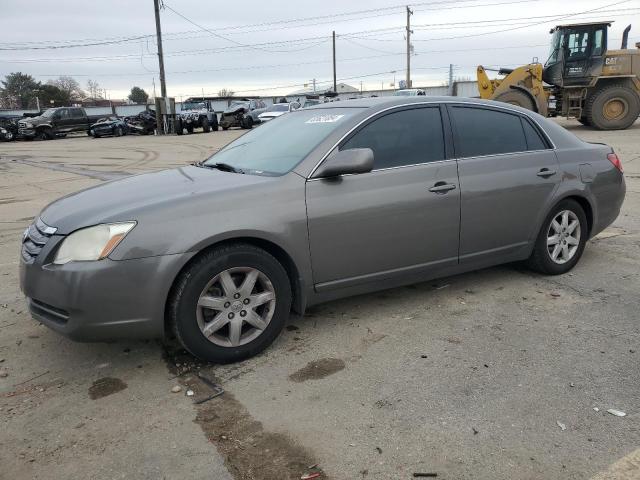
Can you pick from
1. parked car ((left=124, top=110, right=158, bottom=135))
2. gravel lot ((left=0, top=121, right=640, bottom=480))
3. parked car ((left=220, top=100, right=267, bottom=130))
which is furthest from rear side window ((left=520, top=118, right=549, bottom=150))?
parked car ((left=124, top=110, right=158, bottom=135))

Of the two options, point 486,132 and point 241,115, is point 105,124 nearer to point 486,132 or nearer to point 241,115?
point 241,115

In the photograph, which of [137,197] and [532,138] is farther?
[532,138]

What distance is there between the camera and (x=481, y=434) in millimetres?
2609

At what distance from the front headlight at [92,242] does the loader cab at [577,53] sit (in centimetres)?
1965

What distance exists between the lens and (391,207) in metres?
3.76

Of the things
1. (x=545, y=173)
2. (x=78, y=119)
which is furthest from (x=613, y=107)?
(x=78, y=119)

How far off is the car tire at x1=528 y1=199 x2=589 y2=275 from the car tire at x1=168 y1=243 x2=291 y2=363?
2391mm

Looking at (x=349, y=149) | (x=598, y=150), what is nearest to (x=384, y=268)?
(x=349, y=149)

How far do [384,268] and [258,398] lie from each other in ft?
4.35

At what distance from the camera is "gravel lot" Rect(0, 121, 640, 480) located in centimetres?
245

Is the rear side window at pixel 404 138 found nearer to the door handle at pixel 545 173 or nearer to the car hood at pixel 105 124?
the door handle at pixel 545 173

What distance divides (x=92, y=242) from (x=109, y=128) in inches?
1270

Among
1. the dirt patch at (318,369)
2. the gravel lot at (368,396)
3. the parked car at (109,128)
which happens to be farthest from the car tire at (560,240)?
the parked car at (109,128)

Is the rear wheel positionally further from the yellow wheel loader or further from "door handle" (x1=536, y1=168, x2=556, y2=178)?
"door handle" (x1=536, y1=168, x2=556, y2=178)
